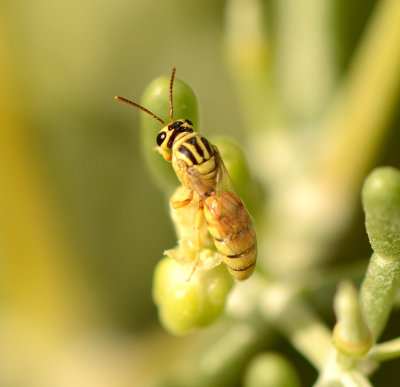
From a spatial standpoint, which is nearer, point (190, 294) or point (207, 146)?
point (190, 294)

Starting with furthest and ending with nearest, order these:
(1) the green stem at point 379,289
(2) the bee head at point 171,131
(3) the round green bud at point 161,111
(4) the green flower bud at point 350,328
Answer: (2) the bee head at point 171,131 → (3) the round green bud at point 161,111 → (1) the green stem at point 379,289 → (4) the green flower bud at point 350,328

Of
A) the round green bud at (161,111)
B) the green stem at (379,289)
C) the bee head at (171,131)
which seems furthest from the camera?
the bee head at (171,131)

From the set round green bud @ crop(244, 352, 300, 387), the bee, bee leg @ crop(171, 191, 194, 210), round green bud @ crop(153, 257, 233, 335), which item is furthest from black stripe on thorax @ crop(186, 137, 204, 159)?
round green bud @ crop(244, 352, 300, 387)

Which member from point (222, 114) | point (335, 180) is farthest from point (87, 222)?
point (335, 180)

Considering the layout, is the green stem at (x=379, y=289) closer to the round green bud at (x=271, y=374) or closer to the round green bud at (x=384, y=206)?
the round green bud at (x=384, y=206)

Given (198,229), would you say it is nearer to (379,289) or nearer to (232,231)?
(232,231)

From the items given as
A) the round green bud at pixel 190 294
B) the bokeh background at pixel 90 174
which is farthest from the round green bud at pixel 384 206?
the bokeh background at pixel 90 174

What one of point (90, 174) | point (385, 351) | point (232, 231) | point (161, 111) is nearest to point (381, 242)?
point (385, 351)
